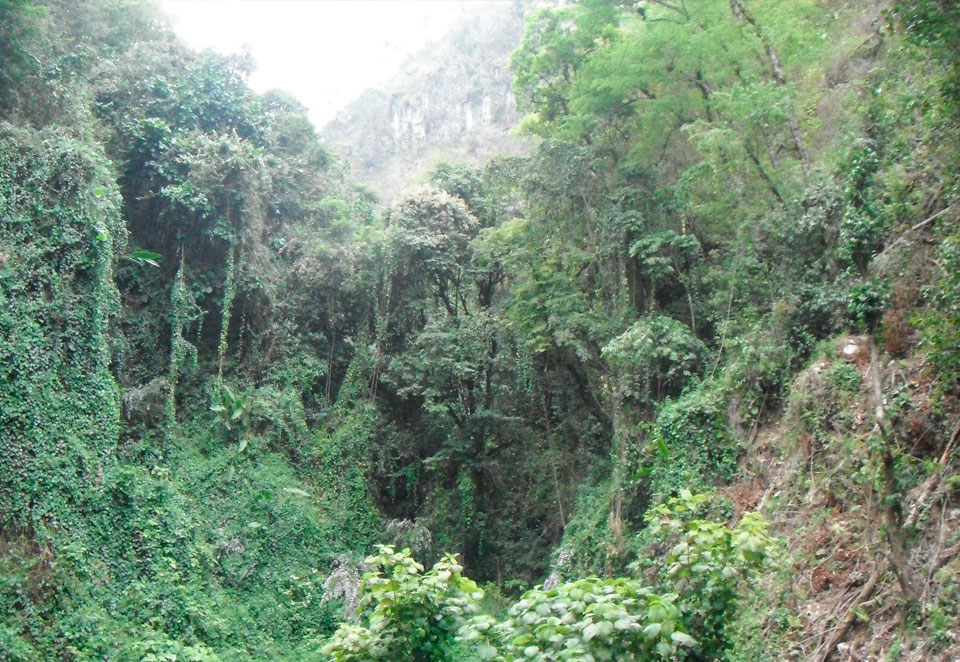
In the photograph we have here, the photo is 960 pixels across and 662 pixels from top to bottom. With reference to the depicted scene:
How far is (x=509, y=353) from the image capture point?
15.2 m

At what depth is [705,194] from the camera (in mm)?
11641

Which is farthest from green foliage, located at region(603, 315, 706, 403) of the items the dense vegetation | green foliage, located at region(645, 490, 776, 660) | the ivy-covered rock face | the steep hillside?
the steep hillside

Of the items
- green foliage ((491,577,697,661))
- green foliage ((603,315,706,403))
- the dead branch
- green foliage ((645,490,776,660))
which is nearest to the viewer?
green foliage ((491,577,697,661))

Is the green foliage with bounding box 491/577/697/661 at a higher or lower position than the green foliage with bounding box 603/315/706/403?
lower

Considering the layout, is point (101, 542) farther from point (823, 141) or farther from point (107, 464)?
point (823, 141)

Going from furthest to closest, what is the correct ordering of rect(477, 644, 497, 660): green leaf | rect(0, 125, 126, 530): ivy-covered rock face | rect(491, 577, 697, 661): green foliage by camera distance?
rect(0, 125, 126, 530): ivy-covered rock face, rect(477, 644, 497, 660): green leaf, rect(491, 577, 697, 661): green foliage

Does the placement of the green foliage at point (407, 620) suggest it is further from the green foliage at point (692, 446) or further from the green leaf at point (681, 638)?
the green foliage at point (692, 446)

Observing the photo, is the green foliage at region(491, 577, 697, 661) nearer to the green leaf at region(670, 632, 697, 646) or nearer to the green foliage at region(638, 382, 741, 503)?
the green leaf at region(670, 632, 697, 646)

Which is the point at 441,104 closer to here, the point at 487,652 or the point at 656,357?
the point at 656,357

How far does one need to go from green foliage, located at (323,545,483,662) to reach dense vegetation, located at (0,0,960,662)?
20mm

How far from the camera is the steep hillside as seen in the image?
3381 cm

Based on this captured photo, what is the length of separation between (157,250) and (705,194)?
1026cm

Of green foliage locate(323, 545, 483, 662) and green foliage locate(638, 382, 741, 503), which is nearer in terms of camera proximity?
green foliage locate(323, 545, 483, 662)

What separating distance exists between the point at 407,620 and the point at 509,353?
39.0 ft
